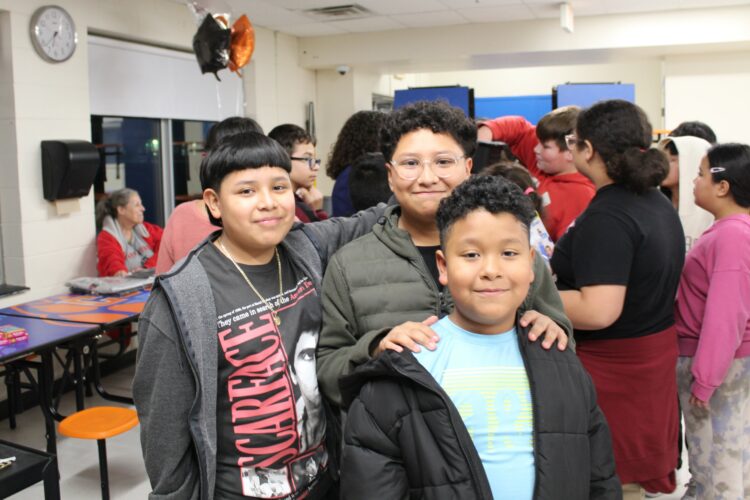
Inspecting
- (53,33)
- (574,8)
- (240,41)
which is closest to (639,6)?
(574,8)

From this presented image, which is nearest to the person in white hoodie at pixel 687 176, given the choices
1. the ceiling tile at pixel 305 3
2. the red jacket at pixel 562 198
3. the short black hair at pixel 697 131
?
the red jacket at pixel 562 198

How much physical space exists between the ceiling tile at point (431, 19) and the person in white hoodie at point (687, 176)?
386cm

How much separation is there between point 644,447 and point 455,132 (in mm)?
1183

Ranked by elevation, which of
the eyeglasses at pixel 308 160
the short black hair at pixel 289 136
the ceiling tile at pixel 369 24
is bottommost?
the eyeglasses at pixel 308 160

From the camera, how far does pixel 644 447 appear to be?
1.95m

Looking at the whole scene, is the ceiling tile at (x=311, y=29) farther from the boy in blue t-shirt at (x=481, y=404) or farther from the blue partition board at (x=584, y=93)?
the boy in blue t-shirt at (x=481, y=404)

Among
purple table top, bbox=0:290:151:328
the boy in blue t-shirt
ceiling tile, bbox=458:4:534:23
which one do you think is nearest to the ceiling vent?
ceiling tile, bbox=458:4:534:23

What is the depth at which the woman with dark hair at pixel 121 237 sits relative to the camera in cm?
457

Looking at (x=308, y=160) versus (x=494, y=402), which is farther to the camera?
(x=308, y=160)

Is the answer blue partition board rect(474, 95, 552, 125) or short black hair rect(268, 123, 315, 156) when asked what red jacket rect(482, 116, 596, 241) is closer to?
short black hair rect(268, 123, 315, 156)

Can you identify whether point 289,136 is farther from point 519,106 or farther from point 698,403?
point 519,106

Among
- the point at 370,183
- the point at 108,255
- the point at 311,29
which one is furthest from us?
the point at 311,29

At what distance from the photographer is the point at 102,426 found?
2.89m

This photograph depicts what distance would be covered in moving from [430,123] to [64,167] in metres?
3.57
